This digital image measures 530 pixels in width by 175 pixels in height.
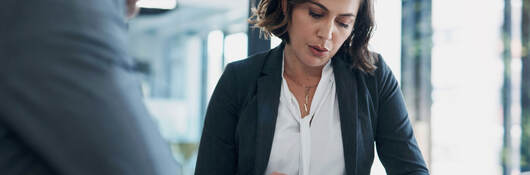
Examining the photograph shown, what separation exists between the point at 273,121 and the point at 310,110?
0.41ft

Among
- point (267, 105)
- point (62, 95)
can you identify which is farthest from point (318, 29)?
point (62, 95)

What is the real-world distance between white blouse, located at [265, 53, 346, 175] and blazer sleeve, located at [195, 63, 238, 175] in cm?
11

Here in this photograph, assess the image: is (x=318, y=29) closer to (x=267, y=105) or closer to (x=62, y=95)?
(x=267, y=105)

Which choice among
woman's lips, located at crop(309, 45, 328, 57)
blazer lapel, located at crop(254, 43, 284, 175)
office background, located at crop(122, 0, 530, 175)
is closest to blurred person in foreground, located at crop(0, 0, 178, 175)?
blazer lapel, located at crop(254, 43, 284, 175)

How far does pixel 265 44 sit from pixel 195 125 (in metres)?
2.16

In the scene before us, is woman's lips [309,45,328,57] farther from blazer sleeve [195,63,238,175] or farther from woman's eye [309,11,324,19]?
blazer sleeve [195,63,238,175]

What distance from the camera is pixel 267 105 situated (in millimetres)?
1411

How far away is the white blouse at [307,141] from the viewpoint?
1386 millimetres

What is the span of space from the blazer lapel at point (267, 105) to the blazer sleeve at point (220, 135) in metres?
0.08

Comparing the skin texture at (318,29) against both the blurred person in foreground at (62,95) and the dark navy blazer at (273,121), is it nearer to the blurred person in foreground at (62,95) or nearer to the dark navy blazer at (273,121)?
the dark navy blazer at (273,121)

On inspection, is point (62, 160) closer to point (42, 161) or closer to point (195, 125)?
point (42, 161)

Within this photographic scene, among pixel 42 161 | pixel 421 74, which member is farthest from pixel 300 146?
pixel 421 74

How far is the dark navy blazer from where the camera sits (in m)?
1.38

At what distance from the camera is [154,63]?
13.4 feet
